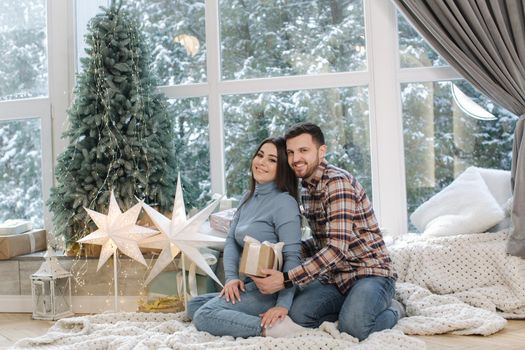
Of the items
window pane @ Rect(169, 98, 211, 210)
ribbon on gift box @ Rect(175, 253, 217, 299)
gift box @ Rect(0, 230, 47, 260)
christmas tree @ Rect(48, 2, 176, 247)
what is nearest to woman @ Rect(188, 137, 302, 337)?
ribbon on gift box @ Rect(175, 253, 217, 299)

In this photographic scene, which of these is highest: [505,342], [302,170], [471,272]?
[302,170]

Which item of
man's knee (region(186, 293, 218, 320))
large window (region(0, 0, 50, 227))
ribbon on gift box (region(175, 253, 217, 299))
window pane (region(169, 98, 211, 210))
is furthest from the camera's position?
large window (region(0, 0, 50, 227))

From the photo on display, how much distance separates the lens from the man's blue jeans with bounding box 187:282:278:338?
2.58 m

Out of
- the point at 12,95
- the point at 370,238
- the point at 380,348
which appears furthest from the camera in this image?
the point at 12,95

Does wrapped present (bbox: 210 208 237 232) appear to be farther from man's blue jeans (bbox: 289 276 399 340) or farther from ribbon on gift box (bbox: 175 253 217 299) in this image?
man's blue jeans (bbox: 289 276 399 340)

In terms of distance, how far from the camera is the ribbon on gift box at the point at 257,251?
2592 mm

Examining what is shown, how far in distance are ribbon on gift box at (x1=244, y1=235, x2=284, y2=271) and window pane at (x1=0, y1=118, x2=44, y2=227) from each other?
2.14m

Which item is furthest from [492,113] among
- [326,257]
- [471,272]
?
[326,257]

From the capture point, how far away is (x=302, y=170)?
2746 mm

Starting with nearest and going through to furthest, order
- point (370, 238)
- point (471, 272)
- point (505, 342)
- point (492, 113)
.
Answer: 1. point (505, 342)
2. point (370, 238)
3. point (471, 272)
4. point (492, 113)

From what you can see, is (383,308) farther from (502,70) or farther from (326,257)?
(502,70)

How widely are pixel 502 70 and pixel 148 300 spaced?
221 cm

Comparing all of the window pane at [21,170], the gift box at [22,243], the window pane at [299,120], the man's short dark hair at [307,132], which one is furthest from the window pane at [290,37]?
the gift box at [22,243]

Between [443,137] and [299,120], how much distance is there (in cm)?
85
